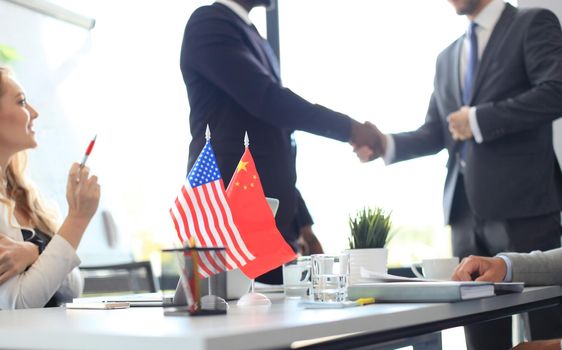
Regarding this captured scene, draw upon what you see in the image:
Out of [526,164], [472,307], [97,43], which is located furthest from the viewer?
[97,43]

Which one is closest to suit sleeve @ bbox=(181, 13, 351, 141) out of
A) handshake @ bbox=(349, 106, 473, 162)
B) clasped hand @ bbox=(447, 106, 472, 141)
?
handshake @ bbox=(349, 106, 473, 162)

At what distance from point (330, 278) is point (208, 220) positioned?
239mm

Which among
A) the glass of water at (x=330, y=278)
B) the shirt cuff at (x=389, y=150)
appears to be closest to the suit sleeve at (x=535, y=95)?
the shirt cuff at (x=389, y=150)

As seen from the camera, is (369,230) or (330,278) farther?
(369,230)

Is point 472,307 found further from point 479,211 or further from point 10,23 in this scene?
point 10,23

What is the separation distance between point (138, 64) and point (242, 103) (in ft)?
5.19

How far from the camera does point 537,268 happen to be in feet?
5.68

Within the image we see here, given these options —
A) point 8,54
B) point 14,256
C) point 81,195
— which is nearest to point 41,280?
point 14,256

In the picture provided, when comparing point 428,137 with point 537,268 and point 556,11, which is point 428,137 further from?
point 537,268

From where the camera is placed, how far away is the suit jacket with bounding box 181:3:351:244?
2570 mm

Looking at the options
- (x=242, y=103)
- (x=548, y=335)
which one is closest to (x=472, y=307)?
(x=548, y=335)

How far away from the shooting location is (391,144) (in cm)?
330

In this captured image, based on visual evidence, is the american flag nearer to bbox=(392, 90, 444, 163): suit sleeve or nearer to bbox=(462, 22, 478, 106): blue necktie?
bbox=(462, 22, 478, 106): blue necktie

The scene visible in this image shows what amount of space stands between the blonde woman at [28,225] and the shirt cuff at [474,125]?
1445mm
